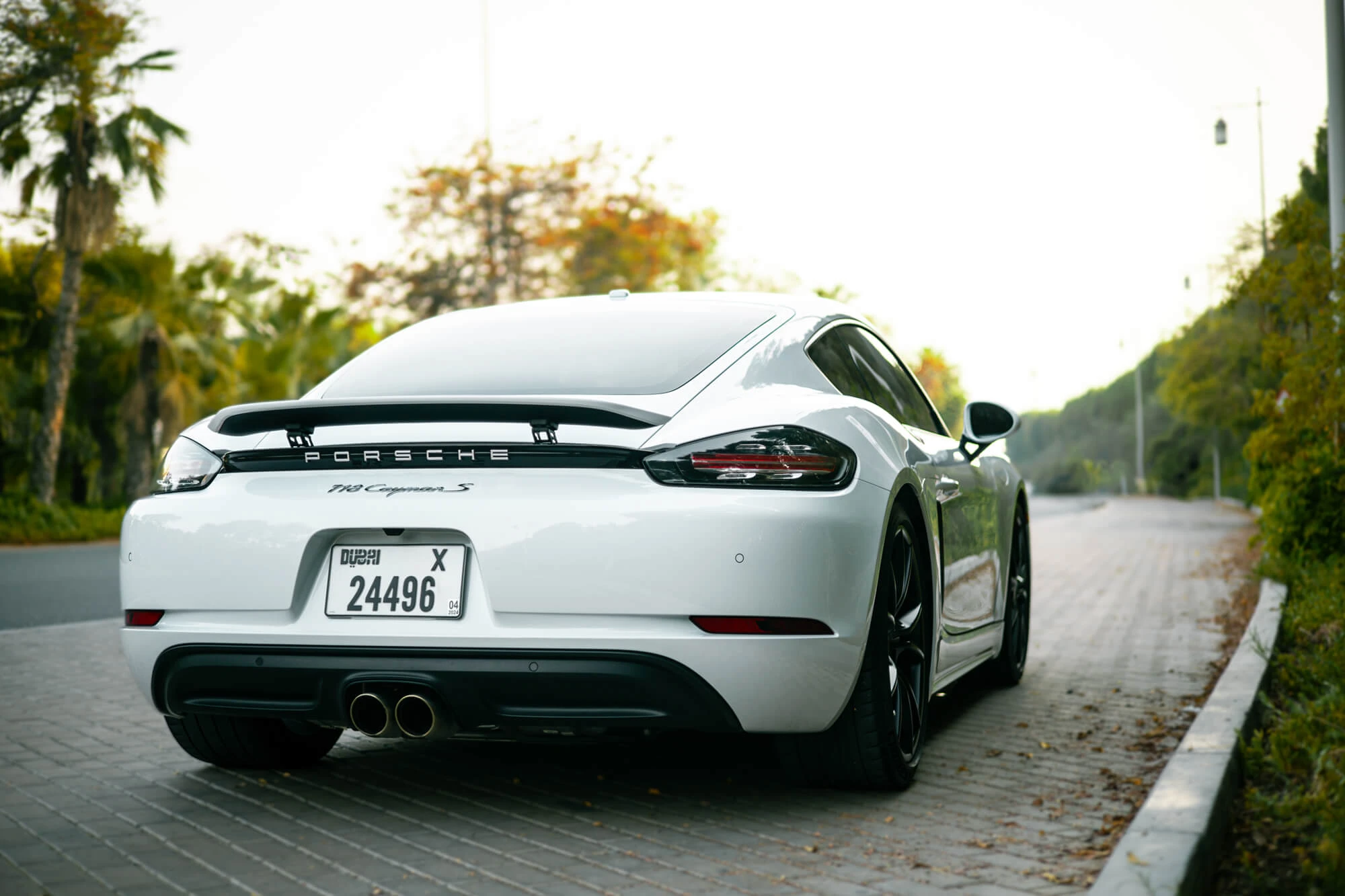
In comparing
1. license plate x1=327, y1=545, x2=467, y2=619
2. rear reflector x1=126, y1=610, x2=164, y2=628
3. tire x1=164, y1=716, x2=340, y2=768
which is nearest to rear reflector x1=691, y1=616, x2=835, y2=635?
license plate x1=327, y1=545, x2=467, y2=619

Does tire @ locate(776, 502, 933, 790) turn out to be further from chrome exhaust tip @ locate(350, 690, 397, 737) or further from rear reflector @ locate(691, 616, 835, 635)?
chrome exhaust tip @ locate(350, 690, 397, 737)

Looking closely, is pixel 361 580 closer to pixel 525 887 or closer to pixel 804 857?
pixel 525 887

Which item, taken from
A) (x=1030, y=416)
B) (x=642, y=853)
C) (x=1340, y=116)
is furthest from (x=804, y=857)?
(x=1030, y=416)

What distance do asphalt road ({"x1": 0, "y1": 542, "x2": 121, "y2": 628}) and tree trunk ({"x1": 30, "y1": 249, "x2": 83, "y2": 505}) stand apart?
29.8 ft

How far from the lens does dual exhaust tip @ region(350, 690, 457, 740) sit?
3.58 metres

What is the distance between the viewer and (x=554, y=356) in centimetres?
423

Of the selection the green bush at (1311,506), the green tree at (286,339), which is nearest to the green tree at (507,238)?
the green tree at (286,339)

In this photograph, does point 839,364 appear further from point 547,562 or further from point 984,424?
point 547,562

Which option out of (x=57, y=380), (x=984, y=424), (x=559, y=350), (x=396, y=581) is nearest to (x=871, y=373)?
(x=984, y=424)

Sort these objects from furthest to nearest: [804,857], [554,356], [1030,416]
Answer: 1. [1030,416]
2. [554,356]
3. [804,857]

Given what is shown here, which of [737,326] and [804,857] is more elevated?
[737,326]

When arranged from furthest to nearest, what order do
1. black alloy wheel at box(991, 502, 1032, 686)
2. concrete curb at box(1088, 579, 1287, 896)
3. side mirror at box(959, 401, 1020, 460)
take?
1. black alloy wheel at box(991, 502, 1032, 686)
2. side mirror at box(959, 401, 1020, 460)
3. concrete curb at box(1088, 579, 1287, 896)

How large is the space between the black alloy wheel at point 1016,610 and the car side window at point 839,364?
1.91 m

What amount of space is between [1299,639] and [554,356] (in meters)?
4.55
